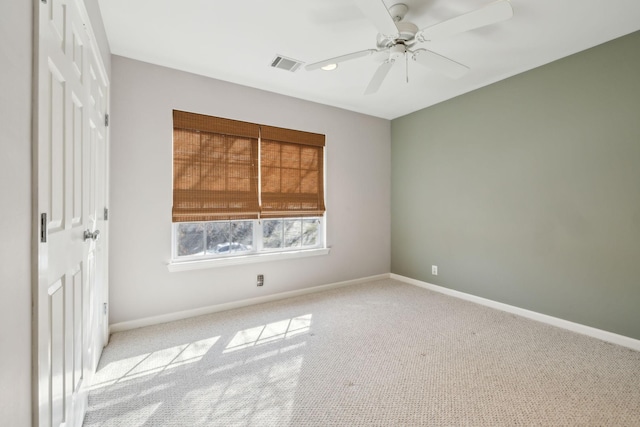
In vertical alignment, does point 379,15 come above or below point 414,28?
below

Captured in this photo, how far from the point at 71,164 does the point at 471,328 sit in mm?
3236

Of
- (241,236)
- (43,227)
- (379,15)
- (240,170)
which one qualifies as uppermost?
(379,15)

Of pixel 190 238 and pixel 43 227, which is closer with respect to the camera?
pixel 43 227

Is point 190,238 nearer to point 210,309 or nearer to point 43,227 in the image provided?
point 210,309

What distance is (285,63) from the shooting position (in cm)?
288

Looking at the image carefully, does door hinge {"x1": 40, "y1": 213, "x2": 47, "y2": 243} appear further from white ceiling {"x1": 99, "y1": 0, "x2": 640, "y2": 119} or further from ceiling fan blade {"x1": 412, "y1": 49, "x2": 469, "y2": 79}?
ceiling fan blade {"x1": 412, "y1": 49, "x2": 469, "y2": 79}

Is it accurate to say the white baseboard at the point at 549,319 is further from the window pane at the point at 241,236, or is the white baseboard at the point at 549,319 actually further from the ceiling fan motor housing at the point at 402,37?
the ceiling fan motor housing at the point at 402,37

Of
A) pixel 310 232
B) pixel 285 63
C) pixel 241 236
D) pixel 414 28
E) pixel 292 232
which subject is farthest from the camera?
pixel 310 232

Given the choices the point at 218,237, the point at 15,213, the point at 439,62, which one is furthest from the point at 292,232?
the point at 15,213

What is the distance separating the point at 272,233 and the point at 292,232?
0.29 meters

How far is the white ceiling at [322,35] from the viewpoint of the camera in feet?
6.94

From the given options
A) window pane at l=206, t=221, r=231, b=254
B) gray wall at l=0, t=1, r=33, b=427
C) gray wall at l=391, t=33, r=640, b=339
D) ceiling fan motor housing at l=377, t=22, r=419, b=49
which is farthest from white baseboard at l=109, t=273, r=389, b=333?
ceiling fan motor housing at l=377, t=22, r=419, b=49

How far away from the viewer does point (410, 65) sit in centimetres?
293

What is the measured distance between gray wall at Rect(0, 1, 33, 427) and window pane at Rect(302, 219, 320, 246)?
3.19m
